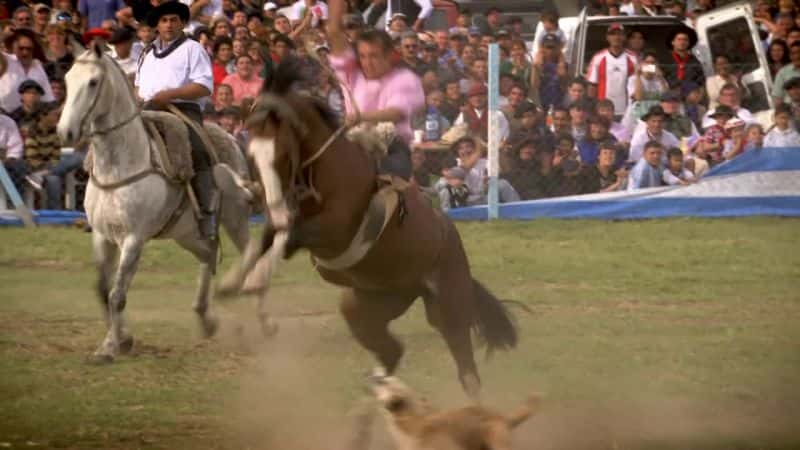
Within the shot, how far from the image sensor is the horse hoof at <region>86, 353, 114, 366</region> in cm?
1066

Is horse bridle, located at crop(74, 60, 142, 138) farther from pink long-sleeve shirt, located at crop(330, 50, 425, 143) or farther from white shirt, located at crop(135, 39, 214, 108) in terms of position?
pink long-sleeve shirt, located at crop(330, 50, 425, 143)

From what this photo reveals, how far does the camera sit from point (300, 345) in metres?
11.5

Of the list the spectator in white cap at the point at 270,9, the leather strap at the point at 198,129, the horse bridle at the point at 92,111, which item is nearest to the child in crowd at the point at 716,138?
the spectator in white cap at the point at 270,9

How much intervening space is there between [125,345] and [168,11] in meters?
2.51

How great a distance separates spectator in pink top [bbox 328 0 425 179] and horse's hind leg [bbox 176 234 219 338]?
8.82 ft

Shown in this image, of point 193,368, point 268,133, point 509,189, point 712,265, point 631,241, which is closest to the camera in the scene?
point 268,133

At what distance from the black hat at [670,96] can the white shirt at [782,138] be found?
1082 millimetres

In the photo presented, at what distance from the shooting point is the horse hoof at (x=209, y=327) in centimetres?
1130

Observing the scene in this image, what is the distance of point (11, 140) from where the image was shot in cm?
1681

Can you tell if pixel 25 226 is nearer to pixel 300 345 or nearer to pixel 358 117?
pixel 300 345

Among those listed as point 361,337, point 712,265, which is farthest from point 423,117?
point 361,337

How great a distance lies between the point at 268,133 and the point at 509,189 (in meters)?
9.83

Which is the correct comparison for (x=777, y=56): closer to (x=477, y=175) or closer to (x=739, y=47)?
(x=739, y=47)

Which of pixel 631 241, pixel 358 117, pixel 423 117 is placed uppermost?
pixel 358 117
